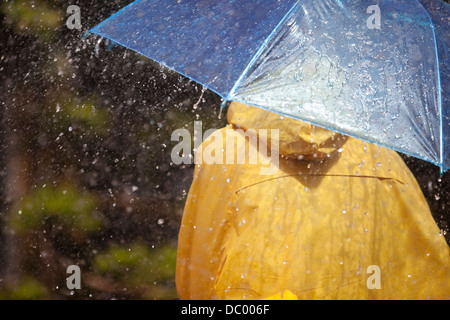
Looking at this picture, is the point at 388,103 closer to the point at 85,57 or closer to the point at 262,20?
the point at 262,20

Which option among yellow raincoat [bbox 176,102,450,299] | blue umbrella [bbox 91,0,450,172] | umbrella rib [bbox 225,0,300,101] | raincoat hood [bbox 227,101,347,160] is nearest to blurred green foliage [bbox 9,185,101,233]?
yellow raincoat [bbox 176,102,450,299]

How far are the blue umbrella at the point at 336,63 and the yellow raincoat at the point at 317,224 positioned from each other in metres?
0.30

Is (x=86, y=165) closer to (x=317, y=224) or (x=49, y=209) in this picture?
(x=49, y=209)

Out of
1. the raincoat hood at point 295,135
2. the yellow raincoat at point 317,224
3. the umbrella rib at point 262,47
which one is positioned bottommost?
the yellow raincoat at point 317,224

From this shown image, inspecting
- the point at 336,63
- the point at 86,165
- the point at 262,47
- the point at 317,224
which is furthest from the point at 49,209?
the point at 336,63

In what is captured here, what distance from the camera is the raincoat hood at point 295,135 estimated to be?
1937mm

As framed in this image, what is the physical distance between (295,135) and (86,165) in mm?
3161

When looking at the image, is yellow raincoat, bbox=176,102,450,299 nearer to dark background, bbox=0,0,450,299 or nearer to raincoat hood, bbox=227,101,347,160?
raincoat hood, bbox=227,101,347,160

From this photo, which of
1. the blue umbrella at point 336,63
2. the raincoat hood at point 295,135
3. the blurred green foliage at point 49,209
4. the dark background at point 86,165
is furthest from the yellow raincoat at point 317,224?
the blurred green foliage at point 49,209

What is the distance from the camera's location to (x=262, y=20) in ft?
5.81

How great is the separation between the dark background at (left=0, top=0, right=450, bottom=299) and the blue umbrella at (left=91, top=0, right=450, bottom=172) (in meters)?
2.61

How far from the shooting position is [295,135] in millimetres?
1946

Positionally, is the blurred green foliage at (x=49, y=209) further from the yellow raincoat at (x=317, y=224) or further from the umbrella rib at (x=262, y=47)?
the umbrella rib at (x=262, y=47)

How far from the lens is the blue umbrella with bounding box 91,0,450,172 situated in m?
1.64
